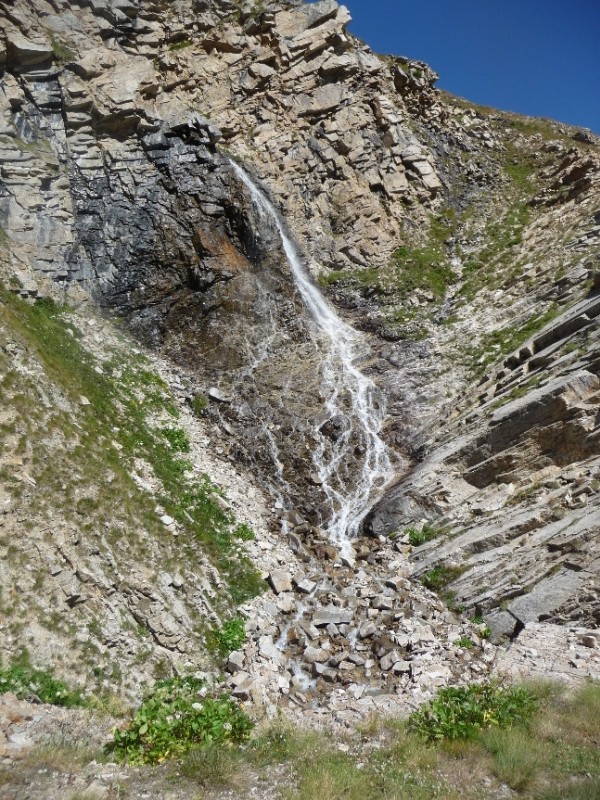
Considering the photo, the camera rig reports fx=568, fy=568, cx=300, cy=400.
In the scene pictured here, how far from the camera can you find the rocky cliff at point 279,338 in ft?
40.1

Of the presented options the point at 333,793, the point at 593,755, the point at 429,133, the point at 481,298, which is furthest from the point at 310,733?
the point at 429,133

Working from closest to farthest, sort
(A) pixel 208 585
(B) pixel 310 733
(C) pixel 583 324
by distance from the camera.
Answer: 1. (B) pixel 310 733
2. (A) pixel 208 585
3. (C) pixel 583 324

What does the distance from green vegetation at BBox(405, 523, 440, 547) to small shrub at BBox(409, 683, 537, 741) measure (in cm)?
674

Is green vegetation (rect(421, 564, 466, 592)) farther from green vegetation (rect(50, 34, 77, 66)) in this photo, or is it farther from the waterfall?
green vegetation (rect(50, 34, 77, 66))

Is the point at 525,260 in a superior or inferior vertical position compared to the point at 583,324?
superior

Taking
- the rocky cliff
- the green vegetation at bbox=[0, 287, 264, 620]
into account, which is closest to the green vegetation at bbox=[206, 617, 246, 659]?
the rocky cliff

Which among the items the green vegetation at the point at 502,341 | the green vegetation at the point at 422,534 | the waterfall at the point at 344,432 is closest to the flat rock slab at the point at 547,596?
the green vegetation at the point at 422,534

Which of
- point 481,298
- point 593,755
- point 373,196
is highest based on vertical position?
point 373,196

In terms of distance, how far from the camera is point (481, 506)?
15.6m

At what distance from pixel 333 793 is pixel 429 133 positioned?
3586cm

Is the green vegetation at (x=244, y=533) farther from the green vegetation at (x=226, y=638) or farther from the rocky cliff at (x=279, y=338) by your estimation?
the green vegetation at (x=226, y=638)

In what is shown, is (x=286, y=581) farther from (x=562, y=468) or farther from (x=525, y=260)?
(x=525, y=260)

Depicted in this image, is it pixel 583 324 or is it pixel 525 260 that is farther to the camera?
pixel 525 260

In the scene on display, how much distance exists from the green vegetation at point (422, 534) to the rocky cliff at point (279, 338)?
265 mm
